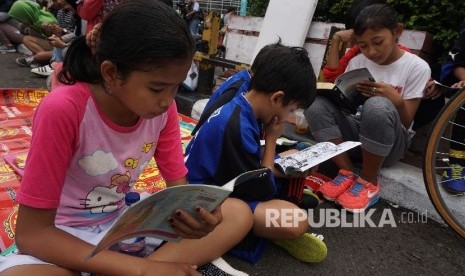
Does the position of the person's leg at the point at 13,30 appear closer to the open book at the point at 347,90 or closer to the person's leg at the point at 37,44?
the person's leg at the point at 37,44

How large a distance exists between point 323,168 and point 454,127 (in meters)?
0.78

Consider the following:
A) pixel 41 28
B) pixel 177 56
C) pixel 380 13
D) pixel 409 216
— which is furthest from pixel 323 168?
pixel 41 28

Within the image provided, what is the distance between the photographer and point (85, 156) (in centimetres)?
101

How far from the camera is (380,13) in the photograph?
2.01 metres

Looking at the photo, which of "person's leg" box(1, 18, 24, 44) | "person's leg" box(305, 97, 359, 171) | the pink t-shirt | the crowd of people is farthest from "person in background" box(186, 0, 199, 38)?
the pink t-shirt

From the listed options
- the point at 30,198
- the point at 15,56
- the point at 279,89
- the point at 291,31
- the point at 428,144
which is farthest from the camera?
A: the point at 15,56

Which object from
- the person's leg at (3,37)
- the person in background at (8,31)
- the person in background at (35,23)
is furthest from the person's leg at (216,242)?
the person's leg at (3,37)

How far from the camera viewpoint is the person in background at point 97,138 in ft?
2.87

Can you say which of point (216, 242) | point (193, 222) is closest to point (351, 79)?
point (216, 242)

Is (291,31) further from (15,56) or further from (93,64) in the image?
(15,56)

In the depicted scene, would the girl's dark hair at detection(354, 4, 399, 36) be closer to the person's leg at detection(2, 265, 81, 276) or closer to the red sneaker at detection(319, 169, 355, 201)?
the red sneaker at detection(319, 169, 355, 201)

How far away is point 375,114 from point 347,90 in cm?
24

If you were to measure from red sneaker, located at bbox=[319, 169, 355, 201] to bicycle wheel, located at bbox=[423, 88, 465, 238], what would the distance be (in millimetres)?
403

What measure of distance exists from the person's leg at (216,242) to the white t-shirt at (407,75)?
1.33 meters
